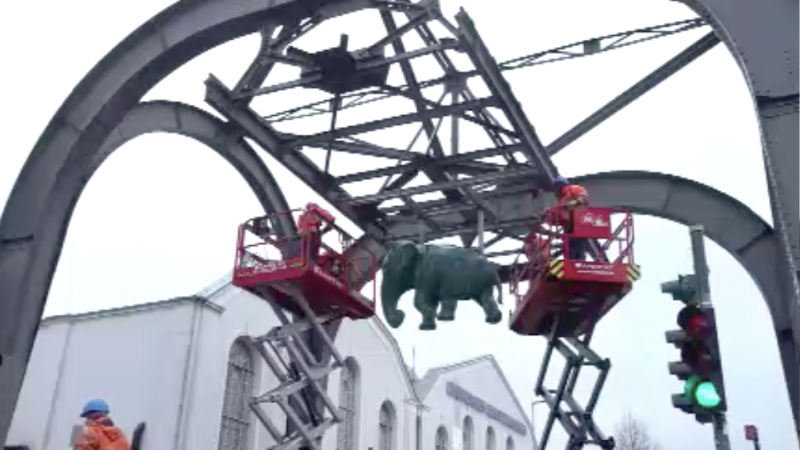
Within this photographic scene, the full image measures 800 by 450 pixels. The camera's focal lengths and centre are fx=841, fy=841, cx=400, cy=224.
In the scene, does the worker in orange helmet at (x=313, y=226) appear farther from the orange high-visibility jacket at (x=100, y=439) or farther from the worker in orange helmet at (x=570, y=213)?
the orange high-visibility jacket at (x=100, y=439)

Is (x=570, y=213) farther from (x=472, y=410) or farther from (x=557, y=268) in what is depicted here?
(x=472, y=410)

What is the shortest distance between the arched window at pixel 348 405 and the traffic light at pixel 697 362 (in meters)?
17.4

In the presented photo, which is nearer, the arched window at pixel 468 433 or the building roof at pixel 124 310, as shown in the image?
the building roof at pixel 124 310

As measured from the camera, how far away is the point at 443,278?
48.7 ft

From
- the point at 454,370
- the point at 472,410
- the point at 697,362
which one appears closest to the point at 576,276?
the point at 697,362

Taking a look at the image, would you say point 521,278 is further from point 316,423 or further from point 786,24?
point 786,24

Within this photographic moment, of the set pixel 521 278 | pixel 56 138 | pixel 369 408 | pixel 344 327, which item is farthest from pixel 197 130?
pixel 369 408

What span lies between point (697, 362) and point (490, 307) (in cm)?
700

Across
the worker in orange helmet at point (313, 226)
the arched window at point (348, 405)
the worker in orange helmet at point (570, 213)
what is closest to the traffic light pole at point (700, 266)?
the worker in orange helmet at point (570, 213)

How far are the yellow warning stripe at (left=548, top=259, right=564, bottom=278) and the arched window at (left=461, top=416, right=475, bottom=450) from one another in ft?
74.6

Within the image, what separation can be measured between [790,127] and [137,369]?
16019 millimetres

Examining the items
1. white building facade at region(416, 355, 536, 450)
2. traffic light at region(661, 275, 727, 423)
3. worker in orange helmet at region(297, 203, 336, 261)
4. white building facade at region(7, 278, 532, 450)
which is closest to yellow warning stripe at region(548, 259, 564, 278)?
worker in orange helmet at region(297, 203, 336, 261)

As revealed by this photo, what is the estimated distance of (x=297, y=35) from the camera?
1379cm

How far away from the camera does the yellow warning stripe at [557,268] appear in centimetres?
1372
